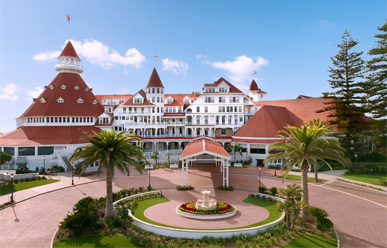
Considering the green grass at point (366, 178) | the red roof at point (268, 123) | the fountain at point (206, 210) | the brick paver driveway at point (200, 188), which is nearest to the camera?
the brick paver driveway at point (200, 188)

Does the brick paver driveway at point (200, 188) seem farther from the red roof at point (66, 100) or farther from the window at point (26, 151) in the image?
the red roof at point (66, 100)

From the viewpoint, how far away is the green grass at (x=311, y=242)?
14.8m

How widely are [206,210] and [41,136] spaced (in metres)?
37.1

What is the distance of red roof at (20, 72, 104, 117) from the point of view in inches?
1831

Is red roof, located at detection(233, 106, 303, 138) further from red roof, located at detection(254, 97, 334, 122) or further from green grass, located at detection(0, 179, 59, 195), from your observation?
green grass, located at detection(0, 179, 59, 195)

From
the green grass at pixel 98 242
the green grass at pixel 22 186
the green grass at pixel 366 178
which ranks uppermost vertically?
the green grass at pixel 22 186

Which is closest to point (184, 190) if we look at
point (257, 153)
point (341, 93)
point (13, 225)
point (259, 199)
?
point (259, 199)

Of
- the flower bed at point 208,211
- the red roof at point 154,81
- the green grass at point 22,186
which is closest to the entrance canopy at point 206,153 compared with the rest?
the flower bed at point 208,211

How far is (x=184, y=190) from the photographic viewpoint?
1060 inches

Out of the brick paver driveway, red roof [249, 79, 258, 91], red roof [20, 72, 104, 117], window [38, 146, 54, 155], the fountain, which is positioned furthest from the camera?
red roof [249, 79, 258, 91]

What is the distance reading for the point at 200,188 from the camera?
27.8m

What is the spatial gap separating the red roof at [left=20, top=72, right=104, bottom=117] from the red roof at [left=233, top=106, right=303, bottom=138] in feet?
109

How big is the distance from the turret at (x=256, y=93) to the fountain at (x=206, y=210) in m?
68.4

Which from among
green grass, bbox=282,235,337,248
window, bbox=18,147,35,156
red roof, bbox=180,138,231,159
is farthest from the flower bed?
window, bbox=18,147,35,156
